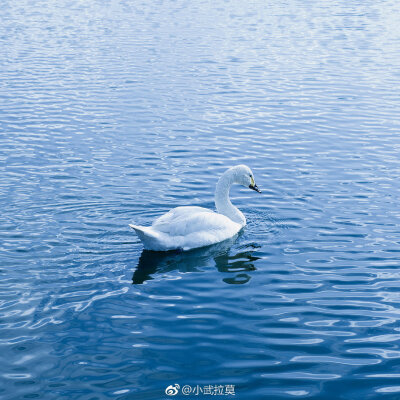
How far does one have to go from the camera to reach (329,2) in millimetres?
56969

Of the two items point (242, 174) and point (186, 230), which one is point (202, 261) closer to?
point (186, 230)

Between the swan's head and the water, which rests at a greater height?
the swan's head

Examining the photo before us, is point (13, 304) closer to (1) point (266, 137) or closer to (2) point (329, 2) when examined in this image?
(1) point (266, 137)

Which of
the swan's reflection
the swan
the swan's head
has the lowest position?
the swan's reflection

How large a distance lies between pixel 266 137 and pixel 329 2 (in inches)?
1543

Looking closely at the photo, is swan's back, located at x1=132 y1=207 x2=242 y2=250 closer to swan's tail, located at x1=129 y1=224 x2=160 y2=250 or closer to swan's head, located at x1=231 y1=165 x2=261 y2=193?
swan's tail, located at x1=129 y1=224 x2=160 y2=250

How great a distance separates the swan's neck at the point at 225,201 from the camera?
14.7 metres

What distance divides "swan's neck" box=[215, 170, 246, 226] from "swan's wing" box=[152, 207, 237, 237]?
0.69m

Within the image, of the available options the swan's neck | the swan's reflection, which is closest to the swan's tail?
the swan's reflection

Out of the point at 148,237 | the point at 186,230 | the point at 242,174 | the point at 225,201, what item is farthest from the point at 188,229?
the point at 242,174

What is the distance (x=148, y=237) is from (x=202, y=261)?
115 cm

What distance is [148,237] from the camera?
12656 millimetres

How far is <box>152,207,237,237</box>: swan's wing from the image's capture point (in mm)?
13109

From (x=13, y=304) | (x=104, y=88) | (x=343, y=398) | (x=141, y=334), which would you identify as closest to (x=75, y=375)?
(x=141, y=334)
